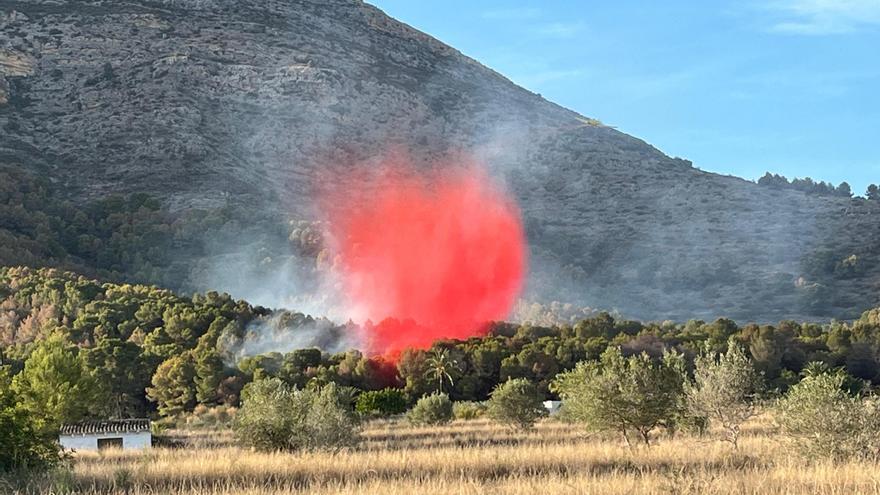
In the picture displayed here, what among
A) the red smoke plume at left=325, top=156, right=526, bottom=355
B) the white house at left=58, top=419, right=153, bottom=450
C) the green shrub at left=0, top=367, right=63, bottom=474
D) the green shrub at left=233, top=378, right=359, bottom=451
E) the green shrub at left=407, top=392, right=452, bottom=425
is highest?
the red smoke plume at left=325, top=156, right=526, bottom=355

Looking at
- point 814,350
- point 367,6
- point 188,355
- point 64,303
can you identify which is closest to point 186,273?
point 64,303

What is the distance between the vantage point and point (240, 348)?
7738cm

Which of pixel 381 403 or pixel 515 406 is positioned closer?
pixel 515 406

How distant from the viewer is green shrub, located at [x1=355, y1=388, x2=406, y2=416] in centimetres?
6375

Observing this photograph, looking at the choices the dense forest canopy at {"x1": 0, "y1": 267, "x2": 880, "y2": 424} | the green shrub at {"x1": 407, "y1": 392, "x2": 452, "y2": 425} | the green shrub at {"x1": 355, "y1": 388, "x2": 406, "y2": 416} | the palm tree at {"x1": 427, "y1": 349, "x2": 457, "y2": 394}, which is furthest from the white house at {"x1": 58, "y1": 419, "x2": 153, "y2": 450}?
the palm tree at {"x1": 427, "y1": 349, "x2": 457, "y2": 394}

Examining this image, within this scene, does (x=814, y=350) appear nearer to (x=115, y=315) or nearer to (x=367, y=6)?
(x=115, y=315)

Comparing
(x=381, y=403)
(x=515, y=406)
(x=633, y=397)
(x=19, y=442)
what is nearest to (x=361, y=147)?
(x=381, y=403)

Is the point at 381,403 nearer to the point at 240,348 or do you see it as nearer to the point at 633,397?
the point at 240,348

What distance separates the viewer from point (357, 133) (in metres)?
153

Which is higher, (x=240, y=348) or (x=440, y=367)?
(x=240, y=348)

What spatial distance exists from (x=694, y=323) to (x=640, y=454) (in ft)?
219

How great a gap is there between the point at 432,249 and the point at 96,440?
315 feet

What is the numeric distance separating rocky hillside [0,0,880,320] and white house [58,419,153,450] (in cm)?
→ 7718

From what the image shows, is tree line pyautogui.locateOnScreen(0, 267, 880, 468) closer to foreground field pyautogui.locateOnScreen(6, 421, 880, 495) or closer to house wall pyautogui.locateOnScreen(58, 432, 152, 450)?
house wall pyautogui.locateOnScreen(58, 432, 152, 450)
